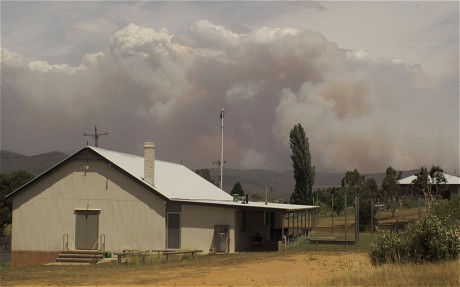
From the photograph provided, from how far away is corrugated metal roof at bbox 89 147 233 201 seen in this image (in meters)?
36.4

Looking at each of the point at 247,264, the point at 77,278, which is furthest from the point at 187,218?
the point at 77,278

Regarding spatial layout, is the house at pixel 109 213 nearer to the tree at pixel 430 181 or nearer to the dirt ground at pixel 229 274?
the dirt ground at pixel 229 274

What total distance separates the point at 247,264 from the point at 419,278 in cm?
1140

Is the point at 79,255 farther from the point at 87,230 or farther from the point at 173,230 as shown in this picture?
the point at 173,230

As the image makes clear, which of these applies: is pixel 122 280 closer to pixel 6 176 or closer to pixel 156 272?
pixel 156 272

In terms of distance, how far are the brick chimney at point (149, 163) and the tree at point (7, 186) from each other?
92.0ft

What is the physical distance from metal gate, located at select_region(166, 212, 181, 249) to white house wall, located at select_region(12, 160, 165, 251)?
37 centimetres

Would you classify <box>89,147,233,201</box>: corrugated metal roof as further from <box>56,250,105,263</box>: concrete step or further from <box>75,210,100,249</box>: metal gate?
<box>56,250,105,263</box>: concrete step

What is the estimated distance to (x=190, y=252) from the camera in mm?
33500

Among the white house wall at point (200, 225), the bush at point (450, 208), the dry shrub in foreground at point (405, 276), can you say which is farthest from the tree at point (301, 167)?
the dry shrub in foreground at point (405, 276)

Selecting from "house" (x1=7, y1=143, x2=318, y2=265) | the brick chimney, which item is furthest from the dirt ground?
the brick chimney

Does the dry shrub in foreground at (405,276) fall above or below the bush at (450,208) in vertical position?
below

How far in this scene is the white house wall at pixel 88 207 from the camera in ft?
116

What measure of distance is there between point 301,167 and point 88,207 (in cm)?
4289
